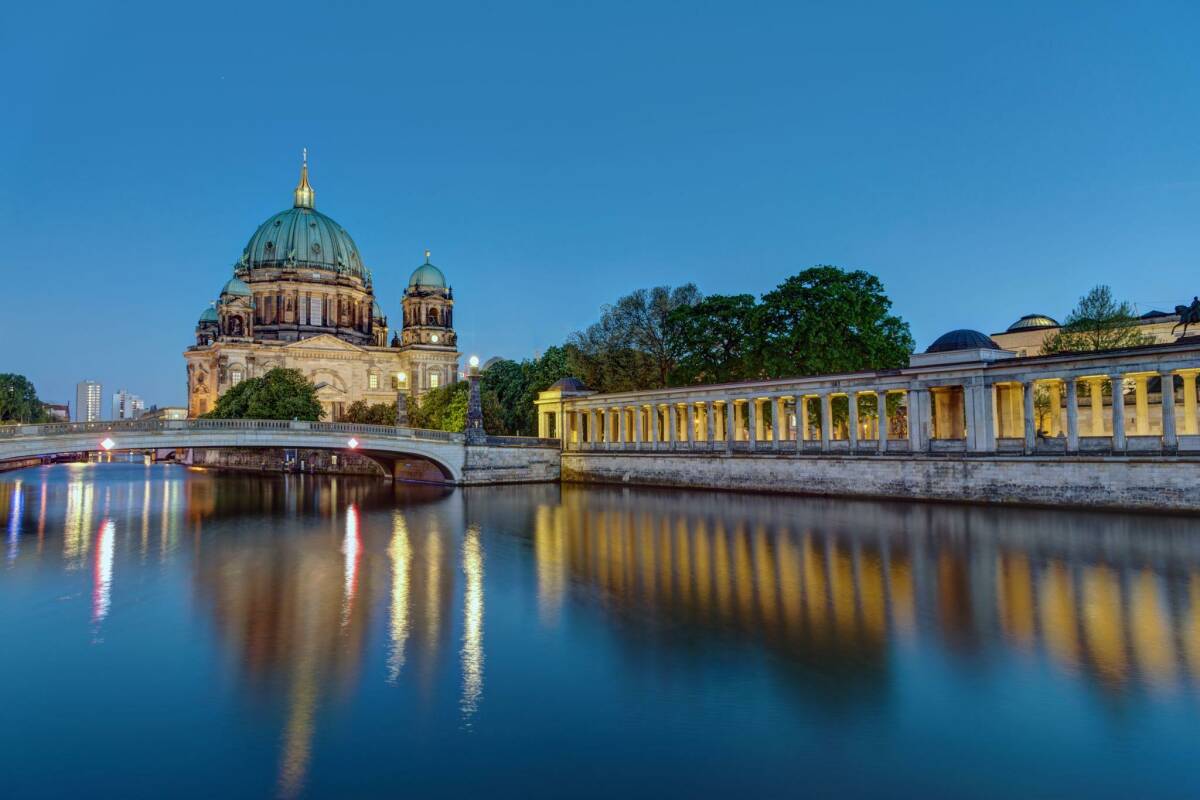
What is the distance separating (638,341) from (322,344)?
51779 mm

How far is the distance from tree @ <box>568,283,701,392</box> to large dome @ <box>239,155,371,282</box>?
56.7 metres

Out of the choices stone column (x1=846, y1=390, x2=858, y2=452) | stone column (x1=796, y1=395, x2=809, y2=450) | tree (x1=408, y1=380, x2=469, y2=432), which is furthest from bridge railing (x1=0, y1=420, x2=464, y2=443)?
stone column (x1=846, y1=390, x2=858, y2=452)

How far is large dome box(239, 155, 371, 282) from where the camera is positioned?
99.9 m

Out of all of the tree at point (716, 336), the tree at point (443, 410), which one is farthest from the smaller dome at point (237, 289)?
the tree at point (716, 336)

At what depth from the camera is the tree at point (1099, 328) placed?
167 feet

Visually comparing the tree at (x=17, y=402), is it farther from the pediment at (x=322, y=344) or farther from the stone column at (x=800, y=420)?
the stone column at (x=800, y=420)

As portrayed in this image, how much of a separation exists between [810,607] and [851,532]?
11.5 metres

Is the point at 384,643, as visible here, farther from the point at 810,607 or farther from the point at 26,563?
the point at 26,563

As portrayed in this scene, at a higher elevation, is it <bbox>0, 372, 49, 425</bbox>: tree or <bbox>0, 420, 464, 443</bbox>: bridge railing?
<bbox>0, 372, 49, 425</bbox>: tree

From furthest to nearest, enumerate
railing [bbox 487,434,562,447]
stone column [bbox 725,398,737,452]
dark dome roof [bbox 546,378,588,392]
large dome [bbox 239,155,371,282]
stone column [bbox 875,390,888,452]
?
large dome [bbox 239,155,371,282]
dark dome roof [bbox 546,378,588,392]
railing [bbox 487,434,562,447]
stone column [bbox 725,398,737,452]
stone column [bbox 875,390,888,452]

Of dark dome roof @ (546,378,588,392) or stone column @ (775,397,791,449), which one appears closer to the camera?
stone column @ (775,397,791,449)

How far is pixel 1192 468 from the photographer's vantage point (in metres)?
27.8

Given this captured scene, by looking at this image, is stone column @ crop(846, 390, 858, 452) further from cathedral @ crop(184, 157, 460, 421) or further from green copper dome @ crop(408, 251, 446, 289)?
green copper dome @ crop(408, 251, 446, 289)

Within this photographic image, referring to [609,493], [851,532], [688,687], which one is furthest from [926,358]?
[688,687]
